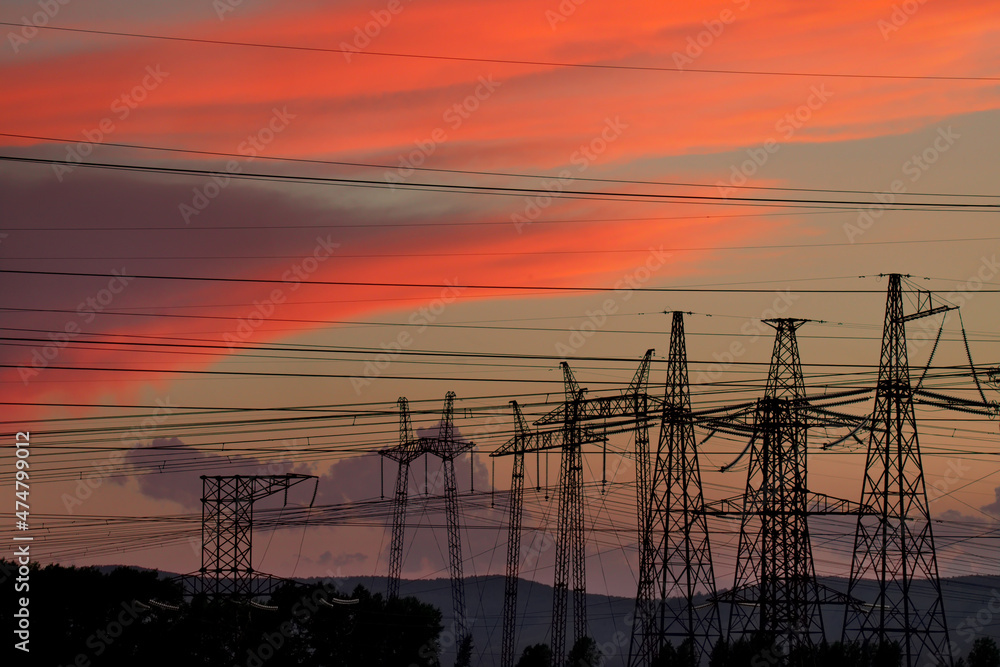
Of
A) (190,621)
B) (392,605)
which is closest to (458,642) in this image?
(392,605)

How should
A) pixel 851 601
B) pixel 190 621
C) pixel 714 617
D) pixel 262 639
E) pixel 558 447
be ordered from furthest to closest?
pixel 262 639 < pixel 190 621 < pixel 558 447 < pixel 714 617 < pixel 851 601

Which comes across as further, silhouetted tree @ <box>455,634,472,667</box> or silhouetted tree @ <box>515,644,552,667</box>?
silhouetted tree @ <box>515,644,552,667</box>

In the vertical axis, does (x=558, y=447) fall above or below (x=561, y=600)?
above

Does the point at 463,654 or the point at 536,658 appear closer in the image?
the point at 463,654

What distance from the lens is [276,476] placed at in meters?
78.4

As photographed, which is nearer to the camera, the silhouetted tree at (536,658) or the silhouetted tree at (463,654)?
the silhouetted tree at (463,654)

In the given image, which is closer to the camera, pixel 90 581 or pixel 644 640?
pixel 644 640

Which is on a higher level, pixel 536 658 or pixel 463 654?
pixel 536 658

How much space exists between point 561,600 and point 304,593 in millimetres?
56889

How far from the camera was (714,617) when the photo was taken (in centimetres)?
7669

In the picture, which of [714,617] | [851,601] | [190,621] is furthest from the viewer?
[190,621]

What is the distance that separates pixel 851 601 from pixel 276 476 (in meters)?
32.7

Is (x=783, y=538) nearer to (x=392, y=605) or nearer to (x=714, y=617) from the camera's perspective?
(x=714, y=617)

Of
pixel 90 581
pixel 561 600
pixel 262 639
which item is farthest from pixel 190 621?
pixel 561 600
